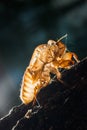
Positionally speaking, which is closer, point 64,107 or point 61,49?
point 64,107

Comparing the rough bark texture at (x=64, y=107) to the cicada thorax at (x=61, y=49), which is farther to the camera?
the cicada thorax at (x=61, y=49)

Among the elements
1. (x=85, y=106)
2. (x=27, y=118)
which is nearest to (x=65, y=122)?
(x=85, y=106)

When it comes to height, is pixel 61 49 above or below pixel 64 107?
above

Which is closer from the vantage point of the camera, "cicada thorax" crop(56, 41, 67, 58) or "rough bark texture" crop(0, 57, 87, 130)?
"rough bark texture" crop(0, 57, 87, 130)

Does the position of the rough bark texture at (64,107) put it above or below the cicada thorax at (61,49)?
below

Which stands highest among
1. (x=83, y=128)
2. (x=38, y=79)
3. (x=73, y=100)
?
(x=38, y=79)

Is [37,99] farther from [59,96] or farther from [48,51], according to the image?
[48,51]

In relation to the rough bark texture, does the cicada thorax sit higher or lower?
higher

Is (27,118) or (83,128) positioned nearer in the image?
(83,128)
